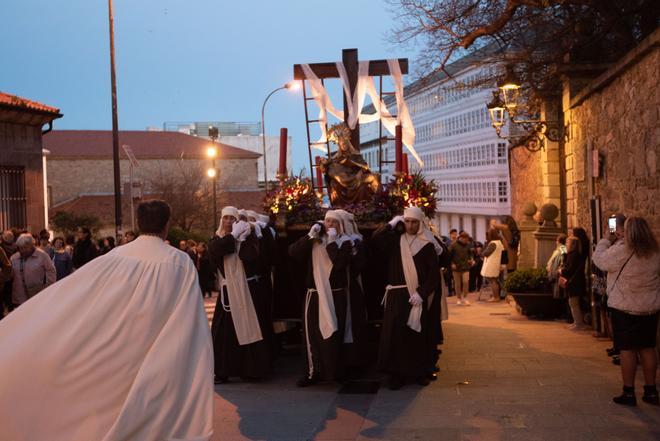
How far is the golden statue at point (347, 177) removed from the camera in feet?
41.2

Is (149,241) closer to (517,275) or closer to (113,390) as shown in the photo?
(113,390)

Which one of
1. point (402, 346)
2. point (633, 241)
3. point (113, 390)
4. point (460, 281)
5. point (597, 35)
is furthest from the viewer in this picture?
point (460, 281)

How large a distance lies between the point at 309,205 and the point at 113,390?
23.9ft

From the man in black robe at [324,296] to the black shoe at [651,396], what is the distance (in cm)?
329

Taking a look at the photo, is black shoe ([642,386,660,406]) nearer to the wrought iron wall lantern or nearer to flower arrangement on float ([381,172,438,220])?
flower arrangement on float ([381,172,438,220])

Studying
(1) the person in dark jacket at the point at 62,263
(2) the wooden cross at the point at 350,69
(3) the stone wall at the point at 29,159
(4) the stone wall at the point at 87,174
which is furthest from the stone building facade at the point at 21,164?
(4) the stone wall at the point at 87,174

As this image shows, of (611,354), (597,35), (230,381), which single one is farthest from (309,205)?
(597,35)

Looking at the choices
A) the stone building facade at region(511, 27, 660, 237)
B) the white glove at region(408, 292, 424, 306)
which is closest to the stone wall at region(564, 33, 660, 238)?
the stone building facade at region(511, 27, 660, 237)

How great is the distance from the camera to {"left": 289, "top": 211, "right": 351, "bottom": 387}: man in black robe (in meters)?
10.4

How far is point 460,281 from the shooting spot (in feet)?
66.9

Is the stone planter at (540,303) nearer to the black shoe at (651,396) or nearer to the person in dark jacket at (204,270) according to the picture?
the black shoe at (651,396)

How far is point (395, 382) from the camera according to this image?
10258 mm

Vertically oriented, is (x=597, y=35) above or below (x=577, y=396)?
above

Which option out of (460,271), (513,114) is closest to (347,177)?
(513,114)
